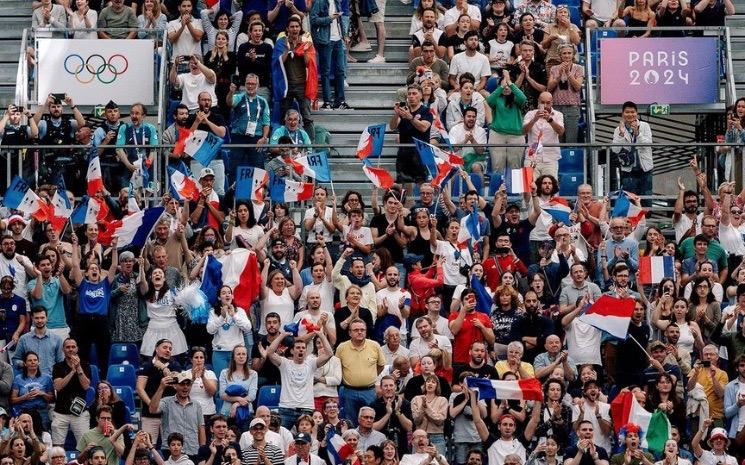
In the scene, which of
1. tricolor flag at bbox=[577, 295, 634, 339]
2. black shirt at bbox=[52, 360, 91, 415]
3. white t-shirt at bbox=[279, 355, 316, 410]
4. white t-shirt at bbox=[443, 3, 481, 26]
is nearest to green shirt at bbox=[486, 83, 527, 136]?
white t-shirt at bbox=[443, 3, 481, 26]

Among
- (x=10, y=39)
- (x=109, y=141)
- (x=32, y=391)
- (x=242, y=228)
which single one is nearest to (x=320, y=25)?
(x=109, y=141)

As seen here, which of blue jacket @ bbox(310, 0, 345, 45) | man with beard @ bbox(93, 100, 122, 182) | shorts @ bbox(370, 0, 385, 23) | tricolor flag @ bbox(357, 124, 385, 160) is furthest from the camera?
shorts @ bbox(370, 0, 385, 23)

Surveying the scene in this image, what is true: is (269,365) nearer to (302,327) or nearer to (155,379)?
(302,327)

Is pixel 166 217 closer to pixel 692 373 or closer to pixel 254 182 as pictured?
pixel 254 182

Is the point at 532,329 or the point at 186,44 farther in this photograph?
the point at 186,44

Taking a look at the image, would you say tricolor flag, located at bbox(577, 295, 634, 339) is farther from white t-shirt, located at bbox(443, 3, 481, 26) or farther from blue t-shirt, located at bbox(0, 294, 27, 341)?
blue t-shirt, located at bbox(0, 294, 27, 341)

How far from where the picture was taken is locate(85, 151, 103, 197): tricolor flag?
39.7 metres

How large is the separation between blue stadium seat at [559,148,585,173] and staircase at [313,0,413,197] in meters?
2.43

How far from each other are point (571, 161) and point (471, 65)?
2.05 meters

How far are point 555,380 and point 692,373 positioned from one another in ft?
6.21

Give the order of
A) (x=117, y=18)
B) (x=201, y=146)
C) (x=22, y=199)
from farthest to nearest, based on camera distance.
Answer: (x=117, y=18) < (x=201, y=146) < (x=22, y=199)

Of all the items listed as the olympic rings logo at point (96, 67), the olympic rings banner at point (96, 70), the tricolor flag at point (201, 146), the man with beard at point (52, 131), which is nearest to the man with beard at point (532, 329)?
the tricolor flag at point (201, 146)

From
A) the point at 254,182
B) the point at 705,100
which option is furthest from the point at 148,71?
the point at 705,100

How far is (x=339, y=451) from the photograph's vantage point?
36.1 m
